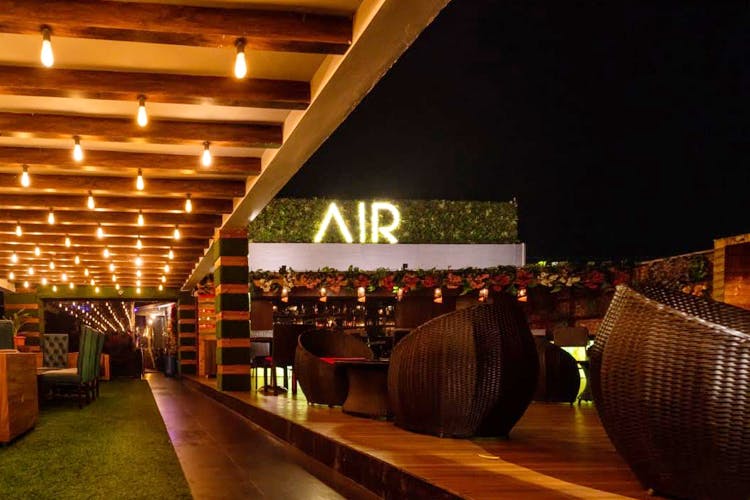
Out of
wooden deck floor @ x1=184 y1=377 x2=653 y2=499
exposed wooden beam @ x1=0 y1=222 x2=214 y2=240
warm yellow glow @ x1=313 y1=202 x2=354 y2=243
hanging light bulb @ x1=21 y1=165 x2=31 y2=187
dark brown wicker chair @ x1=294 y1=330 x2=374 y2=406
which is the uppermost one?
warm yellow glow @ x1=313 y1=202 x2=354 y2=243

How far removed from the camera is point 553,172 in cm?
2536

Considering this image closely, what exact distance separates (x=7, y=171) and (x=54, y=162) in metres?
1.25

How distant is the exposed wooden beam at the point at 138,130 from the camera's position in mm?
6418

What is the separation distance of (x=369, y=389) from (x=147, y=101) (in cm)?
270

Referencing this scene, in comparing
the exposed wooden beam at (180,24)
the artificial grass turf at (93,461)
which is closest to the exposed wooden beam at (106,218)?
the artificial grass turf at (93,461)

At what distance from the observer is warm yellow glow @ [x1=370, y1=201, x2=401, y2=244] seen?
2011cm

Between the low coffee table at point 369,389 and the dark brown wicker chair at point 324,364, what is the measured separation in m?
0.66

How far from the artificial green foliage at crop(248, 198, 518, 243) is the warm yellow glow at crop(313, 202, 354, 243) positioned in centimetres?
9

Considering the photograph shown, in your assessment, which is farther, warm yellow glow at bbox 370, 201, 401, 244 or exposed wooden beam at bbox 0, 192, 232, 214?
warm yellow glow at bbox 370, 201, 401, 244

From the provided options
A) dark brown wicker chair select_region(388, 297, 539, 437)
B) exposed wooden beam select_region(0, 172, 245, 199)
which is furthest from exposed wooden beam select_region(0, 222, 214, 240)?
dark brown wicker chair select_region(388, 297, 539, 437)

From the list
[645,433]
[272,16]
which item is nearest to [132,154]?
[272,16]

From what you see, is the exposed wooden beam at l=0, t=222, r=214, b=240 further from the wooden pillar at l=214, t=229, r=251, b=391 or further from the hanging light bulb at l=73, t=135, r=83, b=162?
the hanging light bulb at l=73, t=135, r=83, b=162

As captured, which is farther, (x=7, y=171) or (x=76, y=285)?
(x=76, y=285)

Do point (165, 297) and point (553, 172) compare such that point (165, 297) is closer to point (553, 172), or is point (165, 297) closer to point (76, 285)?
point (76, 285)
